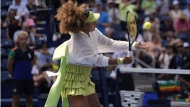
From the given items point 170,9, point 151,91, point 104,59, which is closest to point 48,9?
point 151,91

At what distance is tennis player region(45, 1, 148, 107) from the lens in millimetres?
6238

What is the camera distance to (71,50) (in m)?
6.34

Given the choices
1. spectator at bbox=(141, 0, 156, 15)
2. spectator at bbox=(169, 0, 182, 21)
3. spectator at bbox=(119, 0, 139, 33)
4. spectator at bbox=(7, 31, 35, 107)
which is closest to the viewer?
spectator at bbox=(7, 31, 35, 107)

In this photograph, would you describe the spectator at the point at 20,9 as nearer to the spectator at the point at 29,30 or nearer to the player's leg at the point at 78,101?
the spectator at the point at 29,30

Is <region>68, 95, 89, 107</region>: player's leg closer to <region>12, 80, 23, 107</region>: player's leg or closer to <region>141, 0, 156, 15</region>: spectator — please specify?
<region>12, 80, 23, 107</region>: player's leg

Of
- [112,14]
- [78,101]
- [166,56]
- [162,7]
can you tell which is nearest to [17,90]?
[78,101]

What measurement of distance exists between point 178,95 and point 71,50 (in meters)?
2.84

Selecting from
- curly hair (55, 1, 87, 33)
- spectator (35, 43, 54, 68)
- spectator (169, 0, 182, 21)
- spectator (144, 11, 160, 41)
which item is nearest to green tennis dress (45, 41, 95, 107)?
curly hair (55, 1, 87, 33)

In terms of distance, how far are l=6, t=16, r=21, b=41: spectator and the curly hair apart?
214 inches

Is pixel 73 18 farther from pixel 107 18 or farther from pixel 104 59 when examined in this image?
pixel 107 18

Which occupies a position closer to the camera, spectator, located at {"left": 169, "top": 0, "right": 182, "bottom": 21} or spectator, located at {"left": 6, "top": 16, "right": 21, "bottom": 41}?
spectator, located at {"left": 6, "top": 16, "right": 21, "bottom": 41}

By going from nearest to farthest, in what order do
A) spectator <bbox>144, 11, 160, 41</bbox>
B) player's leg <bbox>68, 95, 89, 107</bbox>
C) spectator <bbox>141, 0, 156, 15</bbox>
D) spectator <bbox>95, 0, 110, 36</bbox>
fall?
player's leg <bbox>68, 95, 89, 107</bbox>
spectator <bbox>95, 0, 110, 36</bbox>
spectator <bbox>144, 11, 160, 41</bbox>
spectator <bbox>141, 0, 156, 15</bbox>

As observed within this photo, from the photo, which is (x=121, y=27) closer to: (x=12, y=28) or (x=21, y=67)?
(x=12, y=28)

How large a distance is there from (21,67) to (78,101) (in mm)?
3415
